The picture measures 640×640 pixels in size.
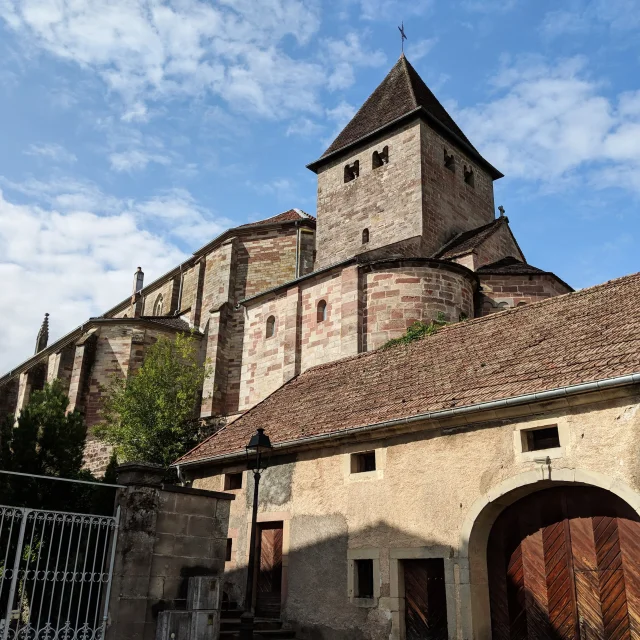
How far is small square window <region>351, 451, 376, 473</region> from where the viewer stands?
10945mm

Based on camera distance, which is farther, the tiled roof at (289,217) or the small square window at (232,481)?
the tiled roof at (289,217)

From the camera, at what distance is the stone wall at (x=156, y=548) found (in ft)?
28.4

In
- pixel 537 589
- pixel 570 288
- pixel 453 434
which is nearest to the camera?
pixel 537 589

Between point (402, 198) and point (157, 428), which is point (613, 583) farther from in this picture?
point (402, 198)

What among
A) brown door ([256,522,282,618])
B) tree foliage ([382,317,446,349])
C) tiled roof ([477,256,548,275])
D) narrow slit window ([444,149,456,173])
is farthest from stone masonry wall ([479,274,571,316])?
brown door ([256,522,282,618])

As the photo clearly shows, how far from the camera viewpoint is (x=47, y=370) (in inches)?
1438

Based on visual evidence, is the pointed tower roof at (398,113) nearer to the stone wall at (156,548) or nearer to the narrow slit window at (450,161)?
the narrow slit window at (450,161)

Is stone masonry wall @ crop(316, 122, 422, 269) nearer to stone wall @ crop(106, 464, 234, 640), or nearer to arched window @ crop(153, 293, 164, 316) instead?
arched window @ crop(153, 293, 164, 316)

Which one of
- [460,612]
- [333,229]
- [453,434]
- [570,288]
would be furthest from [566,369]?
[333,229]

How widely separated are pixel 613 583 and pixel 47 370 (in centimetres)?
3396

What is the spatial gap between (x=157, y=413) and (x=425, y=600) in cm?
1567

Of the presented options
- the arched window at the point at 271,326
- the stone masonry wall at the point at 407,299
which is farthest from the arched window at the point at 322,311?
the arched window at the point at 271,326

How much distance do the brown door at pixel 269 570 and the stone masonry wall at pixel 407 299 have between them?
348 inches

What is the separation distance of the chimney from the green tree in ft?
51.4
